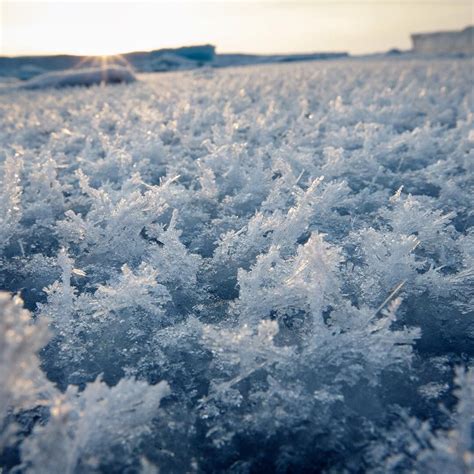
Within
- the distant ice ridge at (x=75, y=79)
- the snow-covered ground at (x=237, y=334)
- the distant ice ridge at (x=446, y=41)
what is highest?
the distant ice ridge at (x=446, y=41)

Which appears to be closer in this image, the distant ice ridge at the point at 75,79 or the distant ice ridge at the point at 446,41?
the distant ice ridge at the point at 75,79

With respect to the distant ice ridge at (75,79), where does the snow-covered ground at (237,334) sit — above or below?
below

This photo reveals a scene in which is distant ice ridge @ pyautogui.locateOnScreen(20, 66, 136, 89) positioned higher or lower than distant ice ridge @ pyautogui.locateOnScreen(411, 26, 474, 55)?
lower

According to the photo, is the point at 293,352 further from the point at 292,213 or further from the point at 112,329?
the point at 292,213

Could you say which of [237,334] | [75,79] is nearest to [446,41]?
[75,79]

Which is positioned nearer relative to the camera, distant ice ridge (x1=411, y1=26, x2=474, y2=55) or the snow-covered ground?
the snow-covered ground

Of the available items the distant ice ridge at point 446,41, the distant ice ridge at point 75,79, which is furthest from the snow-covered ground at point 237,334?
the distant ice ridge at point 446,41

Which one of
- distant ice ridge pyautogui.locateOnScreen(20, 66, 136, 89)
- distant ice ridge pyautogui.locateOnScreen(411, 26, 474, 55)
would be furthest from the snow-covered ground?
distant ice ridge pyautogui.locateOnScreen(411, 26, 474, 55)

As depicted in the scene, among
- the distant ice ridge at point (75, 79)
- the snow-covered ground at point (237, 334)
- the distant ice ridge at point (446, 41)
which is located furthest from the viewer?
the distant ice ridge at point (446, 41)

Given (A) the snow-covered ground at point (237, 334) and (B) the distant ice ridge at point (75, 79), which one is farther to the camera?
(B) the distant ice ridge at point (75, 79)

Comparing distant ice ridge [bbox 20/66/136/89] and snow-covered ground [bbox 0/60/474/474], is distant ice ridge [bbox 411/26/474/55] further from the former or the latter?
snow-covered ground [bbox 0/60/474/474]

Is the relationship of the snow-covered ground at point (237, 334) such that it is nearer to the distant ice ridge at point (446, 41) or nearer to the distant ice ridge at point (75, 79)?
the distant ice ridge at point (75, 79)

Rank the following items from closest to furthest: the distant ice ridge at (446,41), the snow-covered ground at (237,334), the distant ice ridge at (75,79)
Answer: the snow-covered ground at (237,334) < the distant ice ridge at (75,79) < the distant ice ridge at (446,41)

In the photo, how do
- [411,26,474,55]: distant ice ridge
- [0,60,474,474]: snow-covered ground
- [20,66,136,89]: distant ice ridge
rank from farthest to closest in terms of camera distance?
[411,26,474,55]: distant ice ridge, [20,66,136,89]: distant ice ridge, [0,60,474,474]: snow-covered ground
